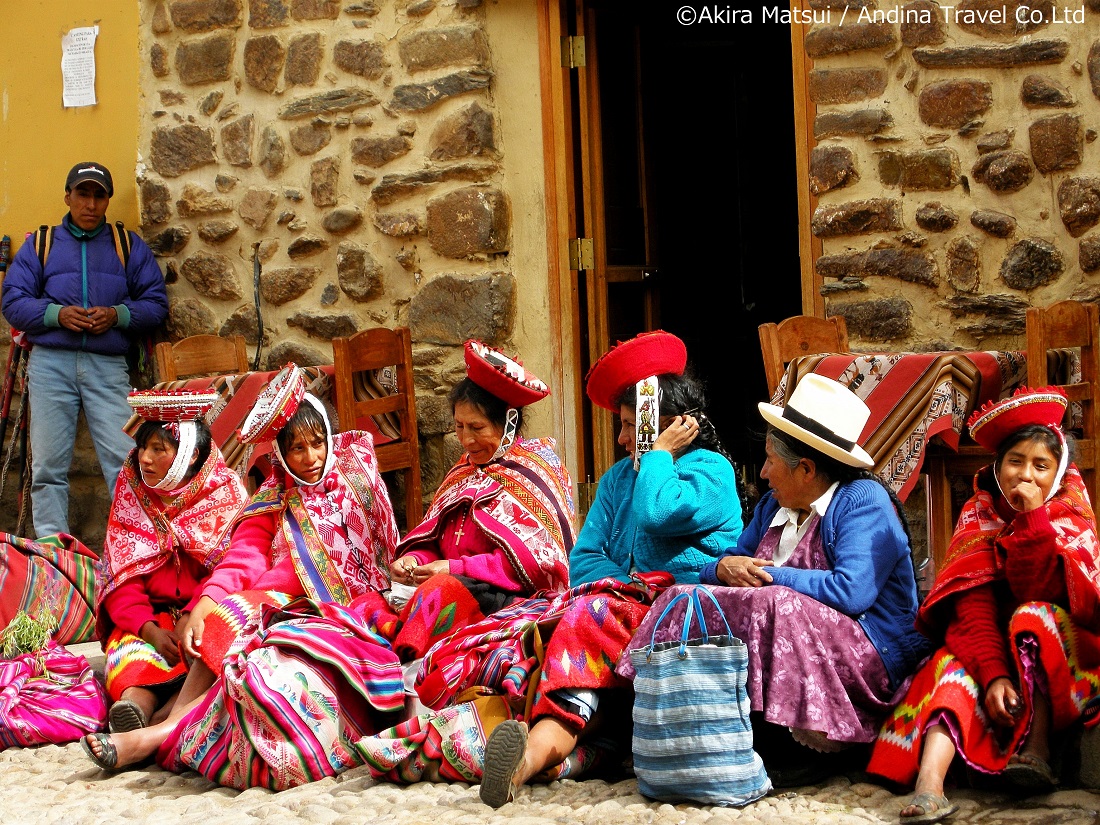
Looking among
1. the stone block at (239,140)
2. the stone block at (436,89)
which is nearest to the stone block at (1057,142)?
the stone block at (436,89)

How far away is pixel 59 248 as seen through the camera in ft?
20.5

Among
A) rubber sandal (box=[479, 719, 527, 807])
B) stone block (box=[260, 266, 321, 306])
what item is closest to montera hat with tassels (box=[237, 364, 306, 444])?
rubber sandal (box=[479, 719, 527, 807])

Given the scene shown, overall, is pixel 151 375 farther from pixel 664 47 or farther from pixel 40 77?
pixel 664 47

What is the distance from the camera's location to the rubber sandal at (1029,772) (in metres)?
2.94

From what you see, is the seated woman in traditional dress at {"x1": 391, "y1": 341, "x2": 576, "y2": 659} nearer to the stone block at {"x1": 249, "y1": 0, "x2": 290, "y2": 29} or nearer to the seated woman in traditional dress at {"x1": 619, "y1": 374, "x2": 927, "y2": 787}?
the seated woman in traditional dress at {"x1": 619, "y1": 374, "x2": 927, "y2": 787}

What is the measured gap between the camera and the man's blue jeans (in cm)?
621

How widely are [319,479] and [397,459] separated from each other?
4.18ft

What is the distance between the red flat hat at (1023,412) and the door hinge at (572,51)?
2.88 metres

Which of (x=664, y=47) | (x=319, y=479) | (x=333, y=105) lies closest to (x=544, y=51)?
(x=333, y=105)

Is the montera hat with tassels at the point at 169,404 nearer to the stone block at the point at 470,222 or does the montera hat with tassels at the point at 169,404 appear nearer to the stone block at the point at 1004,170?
the stone block at the point at 470,222

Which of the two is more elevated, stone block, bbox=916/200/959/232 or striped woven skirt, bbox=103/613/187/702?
stone block, bbox=916/200/959/232

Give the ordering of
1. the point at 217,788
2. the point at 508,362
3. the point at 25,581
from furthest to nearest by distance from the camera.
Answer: the point at 25,581 < the point at 508,362 < the point at 217,788

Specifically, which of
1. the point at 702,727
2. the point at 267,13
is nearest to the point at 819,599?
the point at 702,727

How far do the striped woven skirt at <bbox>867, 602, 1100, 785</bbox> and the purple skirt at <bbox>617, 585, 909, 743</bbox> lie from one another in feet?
0.43
